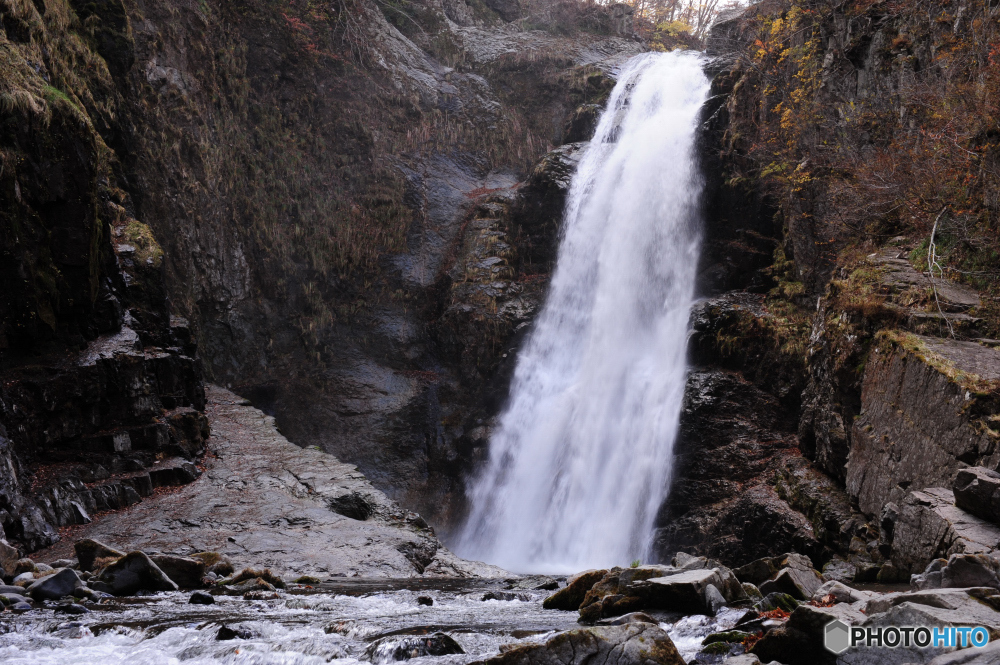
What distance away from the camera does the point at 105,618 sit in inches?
213

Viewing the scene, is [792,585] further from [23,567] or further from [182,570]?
[23,567]

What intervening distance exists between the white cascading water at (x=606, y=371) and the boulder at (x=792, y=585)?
25.4 ft

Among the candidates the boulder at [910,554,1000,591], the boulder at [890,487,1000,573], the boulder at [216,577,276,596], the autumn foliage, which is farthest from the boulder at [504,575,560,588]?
the autumn foliage

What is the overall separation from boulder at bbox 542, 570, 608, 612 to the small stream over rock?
0.60 ft

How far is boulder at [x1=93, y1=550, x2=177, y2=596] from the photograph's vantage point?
6430mm

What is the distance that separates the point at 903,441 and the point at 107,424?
478 inches

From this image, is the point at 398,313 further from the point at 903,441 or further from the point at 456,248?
the point at 903,441

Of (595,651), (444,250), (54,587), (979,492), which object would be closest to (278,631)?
(54,587)

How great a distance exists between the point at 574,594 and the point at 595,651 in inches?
118

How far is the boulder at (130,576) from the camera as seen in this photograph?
21.1ft

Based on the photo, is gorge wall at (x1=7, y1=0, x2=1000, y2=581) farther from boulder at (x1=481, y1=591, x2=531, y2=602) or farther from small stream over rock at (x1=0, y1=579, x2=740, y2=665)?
boulder at (x1=481, y1=591, x2=531, y2=602)

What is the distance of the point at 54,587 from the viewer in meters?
6.02

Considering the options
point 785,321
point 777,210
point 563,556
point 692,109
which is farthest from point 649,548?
point 692,109

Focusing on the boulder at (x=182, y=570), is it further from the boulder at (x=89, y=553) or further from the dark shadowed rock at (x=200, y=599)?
the dark shadowed rock at (x=200, y=599)
